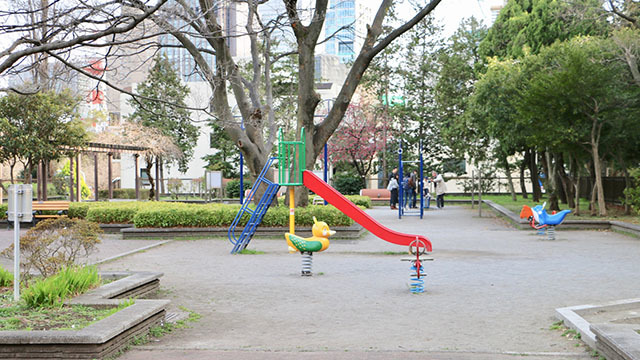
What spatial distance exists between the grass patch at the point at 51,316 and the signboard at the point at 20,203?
100 cm

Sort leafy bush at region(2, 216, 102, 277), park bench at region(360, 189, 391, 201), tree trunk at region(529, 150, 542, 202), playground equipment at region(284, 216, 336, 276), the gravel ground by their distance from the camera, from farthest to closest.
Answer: park bench at region(360, 189, 391, 201) < tree trunk at region(529, 150, 542, 202) < playground equipment at region(284, 216, 336, 276) < leafy bush at region(2, 216, 102, 277) < the gravel ground

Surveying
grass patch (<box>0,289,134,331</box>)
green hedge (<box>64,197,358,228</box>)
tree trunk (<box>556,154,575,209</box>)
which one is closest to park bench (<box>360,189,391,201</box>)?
tree trunk (<box>556,154,575,209</box>)

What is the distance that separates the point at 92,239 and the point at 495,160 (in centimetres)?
4203

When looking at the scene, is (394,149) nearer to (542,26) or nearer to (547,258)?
(542,26)

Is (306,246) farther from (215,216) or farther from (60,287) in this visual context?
(215,216)

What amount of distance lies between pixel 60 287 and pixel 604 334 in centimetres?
553

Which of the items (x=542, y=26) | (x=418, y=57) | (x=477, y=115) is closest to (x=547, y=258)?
(x=477, y=115)

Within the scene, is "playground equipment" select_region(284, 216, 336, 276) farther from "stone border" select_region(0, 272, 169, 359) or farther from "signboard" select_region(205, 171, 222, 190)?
"signboard" select_region(205, 171, 222, 190)

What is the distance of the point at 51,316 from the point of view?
7023mm

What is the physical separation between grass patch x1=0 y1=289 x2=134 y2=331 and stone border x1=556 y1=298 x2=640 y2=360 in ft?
15.2

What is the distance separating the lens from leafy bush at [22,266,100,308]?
740 cm

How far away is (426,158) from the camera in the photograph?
159 feet

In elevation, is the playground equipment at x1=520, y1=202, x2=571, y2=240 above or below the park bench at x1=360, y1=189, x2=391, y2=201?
below

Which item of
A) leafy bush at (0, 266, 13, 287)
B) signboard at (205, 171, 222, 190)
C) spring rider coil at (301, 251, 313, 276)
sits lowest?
spring rider coil at (301, 251, 313, 276)
